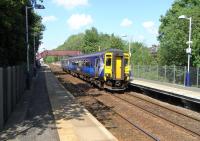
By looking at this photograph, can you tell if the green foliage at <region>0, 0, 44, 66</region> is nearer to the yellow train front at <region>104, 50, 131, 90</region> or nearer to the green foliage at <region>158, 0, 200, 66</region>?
the yellow train front at <region>104, 50, 131, 90</region>

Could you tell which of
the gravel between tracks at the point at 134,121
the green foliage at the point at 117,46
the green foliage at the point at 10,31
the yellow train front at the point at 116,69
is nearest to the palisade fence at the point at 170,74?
the yellow train front at the point at 116,69

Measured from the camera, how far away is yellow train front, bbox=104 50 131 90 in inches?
1299

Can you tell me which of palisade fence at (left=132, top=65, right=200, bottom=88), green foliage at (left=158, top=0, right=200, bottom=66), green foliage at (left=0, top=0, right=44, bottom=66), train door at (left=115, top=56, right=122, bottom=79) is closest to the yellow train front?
train door at (left=115, top=56, right=122, bottom=79)

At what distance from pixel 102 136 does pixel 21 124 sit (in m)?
3.68

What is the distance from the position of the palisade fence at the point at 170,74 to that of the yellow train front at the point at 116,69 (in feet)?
25.2

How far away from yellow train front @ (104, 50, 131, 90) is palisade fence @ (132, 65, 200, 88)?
769 centimetres

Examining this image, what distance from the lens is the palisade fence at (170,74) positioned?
130ft

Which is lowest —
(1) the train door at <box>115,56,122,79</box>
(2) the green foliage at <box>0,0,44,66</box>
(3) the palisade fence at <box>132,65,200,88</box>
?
(3) the palisade fence at <box>132,65,200,88</box>

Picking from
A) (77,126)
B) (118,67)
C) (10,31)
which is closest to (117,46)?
(118,67)

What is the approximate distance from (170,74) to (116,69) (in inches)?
493

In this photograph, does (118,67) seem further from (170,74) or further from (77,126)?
(77,126)

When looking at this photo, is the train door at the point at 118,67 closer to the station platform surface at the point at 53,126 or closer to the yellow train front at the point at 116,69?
the yellow train front at the point at 116,69

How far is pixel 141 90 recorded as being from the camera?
117 feet

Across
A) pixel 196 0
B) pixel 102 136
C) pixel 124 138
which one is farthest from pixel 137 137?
pixel 196 0
